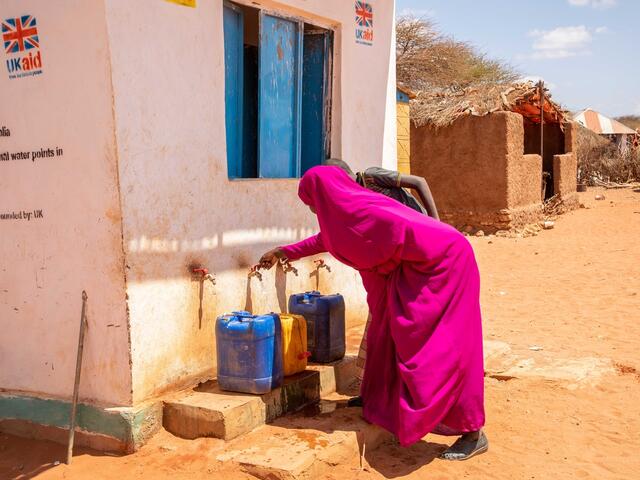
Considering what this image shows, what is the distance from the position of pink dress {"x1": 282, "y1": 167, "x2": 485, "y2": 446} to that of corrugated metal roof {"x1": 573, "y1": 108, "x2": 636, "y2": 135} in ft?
99.2

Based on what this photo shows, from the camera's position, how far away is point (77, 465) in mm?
3807

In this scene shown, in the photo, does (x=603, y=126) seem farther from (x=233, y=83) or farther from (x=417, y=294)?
(x=417, y=294)

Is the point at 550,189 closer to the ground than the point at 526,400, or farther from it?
farther from it

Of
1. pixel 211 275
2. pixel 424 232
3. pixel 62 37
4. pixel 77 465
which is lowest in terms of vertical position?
pixel 77 465

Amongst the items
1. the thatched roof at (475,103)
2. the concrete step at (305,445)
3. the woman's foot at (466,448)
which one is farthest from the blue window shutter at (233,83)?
the thatched roof at (475,103)

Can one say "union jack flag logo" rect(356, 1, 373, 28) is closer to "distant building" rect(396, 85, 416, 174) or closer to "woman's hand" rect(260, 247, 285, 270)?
"distant building" rect(396, 85, 416, 174)

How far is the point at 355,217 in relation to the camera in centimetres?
366

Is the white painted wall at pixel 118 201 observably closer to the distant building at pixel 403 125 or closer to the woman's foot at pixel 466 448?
the woman's foot at pixel 466 448

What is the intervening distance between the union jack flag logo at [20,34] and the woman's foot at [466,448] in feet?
10.8

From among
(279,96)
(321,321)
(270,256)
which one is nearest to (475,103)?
(279,96)

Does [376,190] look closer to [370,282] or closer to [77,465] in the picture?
[370,282]

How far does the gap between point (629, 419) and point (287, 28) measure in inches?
144

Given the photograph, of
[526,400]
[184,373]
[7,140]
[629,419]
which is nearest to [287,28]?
[7,140]

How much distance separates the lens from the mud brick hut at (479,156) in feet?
40.8
